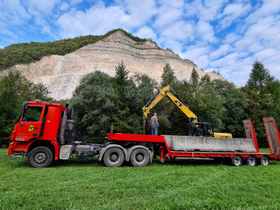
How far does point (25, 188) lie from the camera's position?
6.12m

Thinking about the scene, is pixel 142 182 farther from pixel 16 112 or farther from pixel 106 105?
pixel 16 112

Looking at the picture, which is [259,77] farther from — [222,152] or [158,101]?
[222,152]

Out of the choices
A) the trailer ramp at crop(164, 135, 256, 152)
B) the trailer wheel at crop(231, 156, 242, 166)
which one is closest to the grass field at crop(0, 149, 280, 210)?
the trailer ramp at crop(164, 135, 256, 152)

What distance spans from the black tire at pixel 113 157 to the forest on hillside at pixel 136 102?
14.1 meters

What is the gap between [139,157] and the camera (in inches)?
424

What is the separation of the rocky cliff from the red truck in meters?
34.1

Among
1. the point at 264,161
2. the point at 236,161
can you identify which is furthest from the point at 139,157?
the point at 264,161

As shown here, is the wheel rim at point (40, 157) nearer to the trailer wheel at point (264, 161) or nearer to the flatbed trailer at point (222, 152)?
the flatbed trailer at point (222, 152)

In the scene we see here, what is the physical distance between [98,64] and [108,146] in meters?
46.2

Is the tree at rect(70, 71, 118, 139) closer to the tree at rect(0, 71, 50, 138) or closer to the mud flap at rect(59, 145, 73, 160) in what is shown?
the tree at rect(0, 71, 50, 138)

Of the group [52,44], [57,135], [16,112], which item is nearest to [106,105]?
[16,112]

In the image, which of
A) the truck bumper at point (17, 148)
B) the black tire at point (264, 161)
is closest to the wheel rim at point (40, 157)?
the truck bumper at point (17, 148)

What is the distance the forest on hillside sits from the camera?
25.8m

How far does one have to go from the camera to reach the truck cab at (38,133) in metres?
9.94
